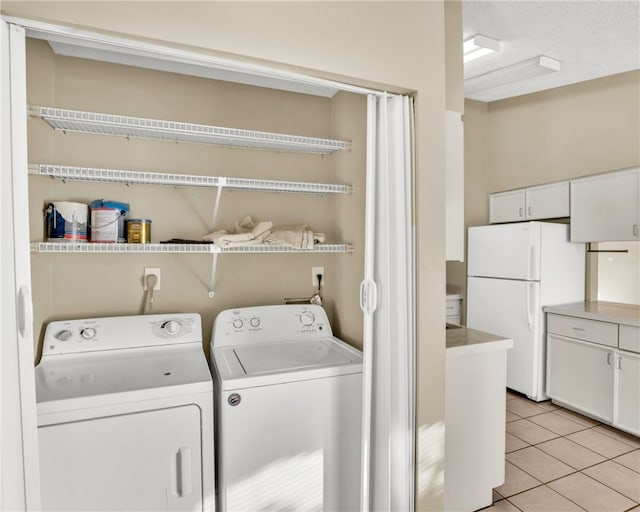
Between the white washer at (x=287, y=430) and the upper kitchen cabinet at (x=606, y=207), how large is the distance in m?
2.72

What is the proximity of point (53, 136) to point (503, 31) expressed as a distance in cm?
288

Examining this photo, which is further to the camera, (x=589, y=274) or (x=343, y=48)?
(x=589, y=274)

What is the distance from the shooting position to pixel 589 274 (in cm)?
371

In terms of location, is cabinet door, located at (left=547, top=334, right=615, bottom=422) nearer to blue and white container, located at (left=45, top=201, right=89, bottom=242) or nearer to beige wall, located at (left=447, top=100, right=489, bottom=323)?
beige wall, located at (left=447, top=100, right=489, bottom=323)

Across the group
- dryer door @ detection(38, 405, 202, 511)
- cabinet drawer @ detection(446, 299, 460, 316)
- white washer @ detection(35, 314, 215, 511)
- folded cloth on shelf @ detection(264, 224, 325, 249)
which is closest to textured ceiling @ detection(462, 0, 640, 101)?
folded cloth on shelf @ detection(264, 224, 325, 249)

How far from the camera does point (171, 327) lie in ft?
6.30

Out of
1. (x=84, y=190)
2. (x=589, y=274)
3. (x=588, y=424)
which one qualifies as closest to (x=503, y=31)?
(x=589, y=274)

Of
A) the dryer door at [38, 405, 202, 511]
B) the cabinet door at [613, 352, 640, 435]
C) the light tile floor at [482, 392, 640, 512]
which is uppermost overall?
the dryer door at [38, 405, 202, 511]

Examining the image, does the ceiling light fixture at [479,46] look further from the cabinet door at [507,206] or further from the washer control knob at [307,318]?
the washer control knob at [307,318]

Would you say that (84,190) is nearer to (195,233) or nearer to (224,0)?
(195,233)

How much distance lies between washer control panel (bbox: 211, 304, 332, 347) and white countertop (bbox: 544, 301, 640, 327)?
2.28m

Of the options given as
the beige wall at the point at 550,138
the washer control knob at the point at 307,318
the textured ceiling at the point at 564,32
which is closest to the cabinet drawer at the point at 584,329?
the beige wall at the point at 550,138

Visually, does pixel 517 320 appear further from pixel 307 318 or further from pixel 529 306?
pixel 307 318

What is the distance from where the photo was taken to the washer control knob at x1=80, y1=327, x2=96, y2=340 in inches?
69.7
